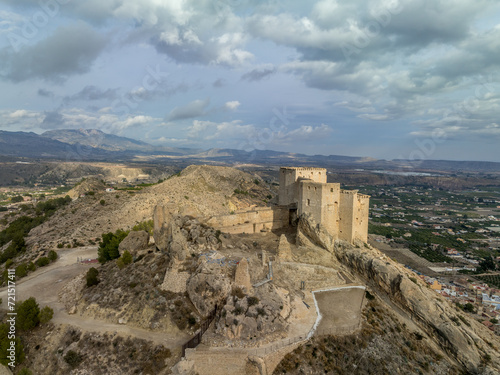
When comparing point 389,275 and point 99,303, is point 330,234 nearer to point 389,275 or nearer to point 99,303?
point 389,275

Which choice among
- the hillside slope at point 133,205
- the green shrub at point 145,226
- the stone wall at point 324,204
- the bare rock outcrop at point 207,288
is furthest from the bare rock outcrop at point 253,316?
the green shrub at point 145,226

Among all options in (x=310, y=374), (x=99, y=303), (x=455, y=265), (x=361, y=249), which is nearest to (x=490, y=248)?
(x=455, y=265)

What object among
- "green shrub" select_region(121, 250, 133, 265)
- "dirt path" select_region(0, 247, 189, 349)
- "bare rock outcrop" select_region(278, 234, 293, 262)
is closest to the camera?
"dirt path" select_region(0, 247, 189, 349)

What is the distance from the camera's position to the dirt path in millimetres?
23141

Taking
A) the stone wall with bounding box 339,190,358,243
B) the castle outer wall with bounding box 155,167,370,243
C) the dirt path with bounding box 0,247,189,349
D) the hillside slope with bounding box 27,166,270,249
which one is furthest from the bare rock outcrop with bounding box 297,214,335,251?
the hillside slope with bounding box 27,166,270,249

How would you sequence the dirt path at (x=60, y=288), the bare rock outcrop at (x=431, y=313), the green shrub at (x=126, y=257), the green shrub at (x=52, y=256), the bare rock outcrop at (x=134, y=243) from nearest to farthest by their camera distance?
1. the dirt path at (x=60, y=288)
2. the bare rock outcrop at (x=431, y=313)
3. the green shrub at (x=126, y=257)
4. the bare rock outcrop at (x=134, y=243)
5. the green shrub at (x=52, y=256)

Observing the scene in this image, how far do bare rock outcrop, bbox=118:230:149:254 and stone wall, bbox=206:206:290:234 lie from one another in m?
7.75

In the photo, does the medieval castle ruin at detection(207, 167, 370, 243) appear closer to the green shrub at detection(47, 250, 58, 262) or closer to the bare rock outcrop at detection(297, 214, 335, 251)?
the bare rock outcrop at detection(297, 214, 335, 251)

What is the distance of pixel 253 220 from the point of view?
37969 mm

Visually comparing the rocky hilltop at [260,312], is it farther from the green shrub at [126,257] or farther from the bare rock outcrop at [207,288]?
the green shrub at [126,257]

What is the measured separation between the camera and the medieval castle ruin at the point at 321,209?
103 feet

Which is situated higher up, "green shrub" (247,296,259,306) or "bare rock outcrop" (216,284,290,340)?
"green shrub" (247,296,259,306)

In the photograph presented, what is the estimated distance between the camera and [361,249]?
3080 centimetres

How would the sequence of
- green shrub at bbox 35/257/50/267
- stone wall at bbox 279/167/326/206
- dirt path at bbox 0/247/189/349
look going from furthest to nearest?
green shrub at bbox 35/257/50/267 < stone wall at bbox 279/167/326/206 < dirt path at bbox 0/247/189/349
